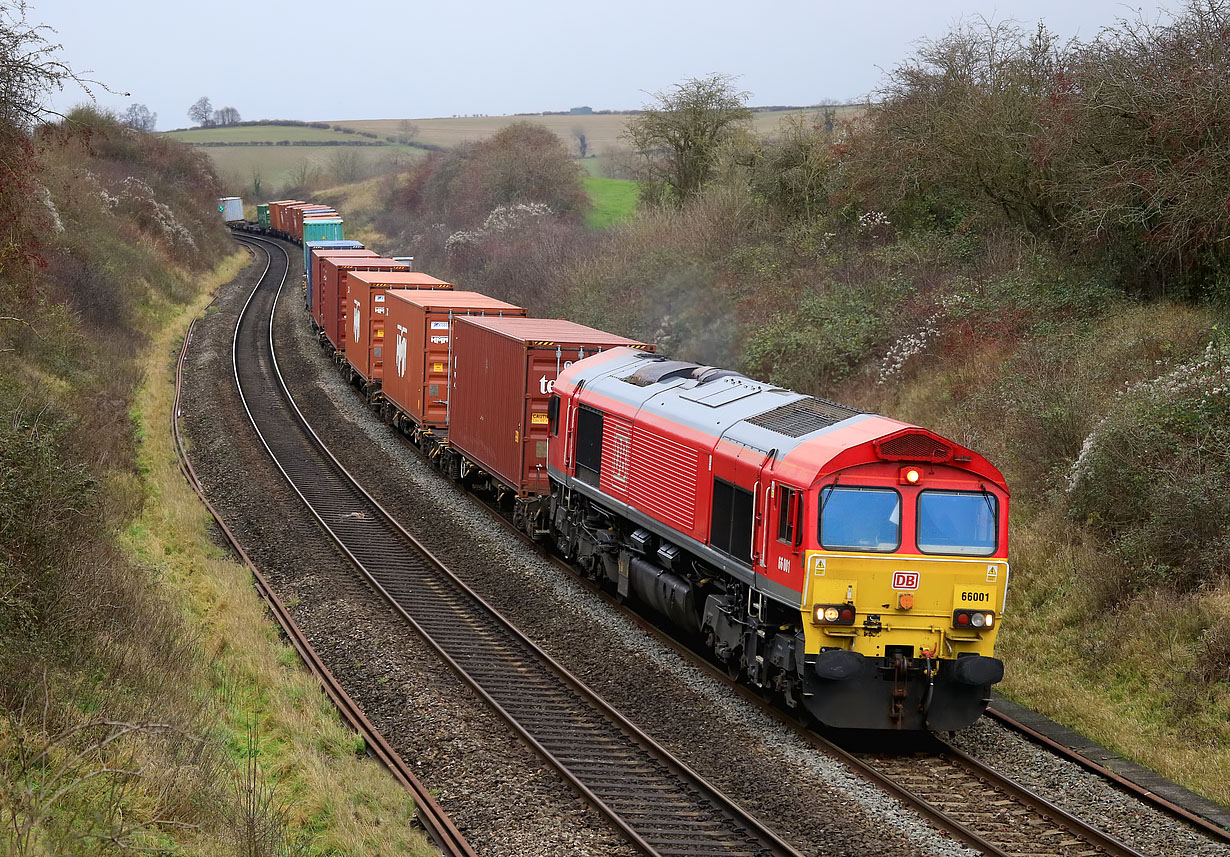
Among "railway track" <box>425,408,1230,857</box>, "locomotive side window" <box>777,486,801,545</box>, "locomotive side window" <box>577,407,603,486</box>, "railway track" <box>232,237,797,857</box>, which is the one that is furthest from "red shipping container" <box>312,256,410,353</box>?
"railway track" <box>425,408,1230,857</box>

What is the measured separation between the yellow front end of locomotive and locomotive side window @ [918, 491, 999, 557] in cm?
14

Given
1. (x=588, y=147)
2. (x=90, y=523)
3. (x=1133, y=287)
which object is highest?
(x=588, y=147)

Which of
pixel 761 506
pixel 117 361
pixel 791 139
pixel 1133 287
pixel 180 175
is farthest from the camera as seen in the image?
pixel 180 175

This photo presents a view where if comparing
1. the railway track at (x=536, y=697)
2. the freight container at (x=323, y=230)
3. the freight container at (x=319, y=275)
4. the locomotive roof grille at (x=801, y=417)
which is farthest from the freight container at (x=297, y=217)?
the locomotive roof grille at (x=801, y=417)

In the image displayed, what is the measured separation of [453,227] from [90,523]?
174 feet

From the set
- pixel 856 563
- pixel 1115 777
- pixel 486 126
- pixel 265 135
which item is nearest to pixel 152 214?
pixel 856 563

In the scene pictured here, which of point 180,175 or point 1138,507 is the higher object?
point 180,175

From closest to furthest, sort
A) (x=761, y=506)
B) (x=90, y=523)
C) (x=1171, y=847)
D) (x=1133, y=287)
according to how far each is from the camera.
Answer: (x=1171, y=847), (x=761, y=506), (x=90, y=523), (x=1133, y=287)

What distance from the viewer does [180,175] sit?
257 ft

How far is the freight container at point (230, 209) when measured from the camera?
292 ft

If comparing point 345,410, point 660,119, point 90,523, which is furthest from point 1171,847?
point 660,119

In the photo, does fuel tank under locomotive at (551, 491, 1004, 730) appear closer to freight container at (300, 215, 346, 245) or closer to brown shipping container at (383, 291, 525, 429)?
brown shipping container at (383, 291, 525, 429)

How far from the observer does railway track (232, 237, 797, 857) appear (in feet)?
31.8

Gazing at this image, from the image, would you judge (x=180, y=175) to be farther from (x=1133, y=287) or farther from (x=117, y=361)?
(x=1133, y=287)
